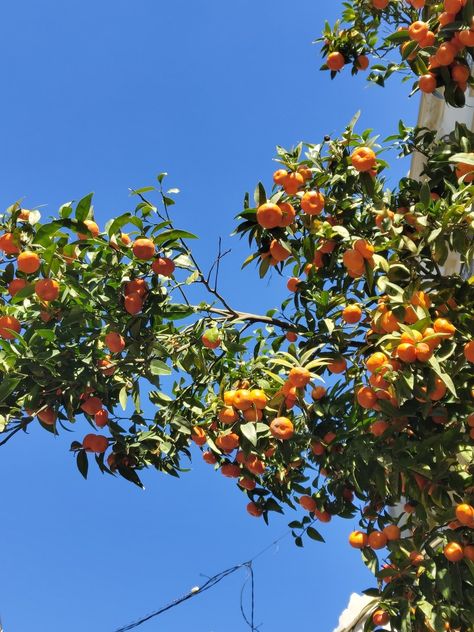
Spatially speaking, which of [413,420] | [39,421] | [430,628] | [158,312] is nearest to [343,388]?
[413,420]

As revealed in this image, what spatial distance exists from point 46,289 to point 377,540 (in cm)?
221

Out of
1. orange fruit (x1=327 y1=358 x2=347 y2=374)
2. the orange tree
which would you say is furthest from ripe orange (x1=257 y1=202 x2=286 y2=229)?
orange fruit (x1=327 y1=358 x2=347 y2=374)

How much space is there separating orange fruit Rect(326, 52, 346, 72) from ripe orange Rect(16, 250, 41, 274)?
382 cm

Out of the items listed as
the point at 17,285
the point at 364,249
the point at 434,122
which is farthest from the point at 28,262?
the point at 434,122

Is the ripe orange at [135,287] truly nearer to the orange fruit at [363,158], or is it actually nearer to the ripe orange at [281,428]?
the ripe orange at [281,428]

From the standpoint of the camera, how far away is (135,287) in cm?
328

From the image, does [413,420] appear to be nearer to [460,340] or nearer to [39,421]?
[460,340]

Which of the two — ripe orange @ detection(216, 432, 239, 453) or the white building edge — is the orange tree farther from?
the white building edge

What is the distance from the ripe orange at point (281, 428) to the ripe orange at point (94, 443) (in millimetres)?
972

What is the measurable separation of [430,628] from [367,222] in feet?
7.41

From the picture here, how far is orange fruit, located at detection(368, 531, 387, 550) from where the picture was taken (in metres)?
3.62

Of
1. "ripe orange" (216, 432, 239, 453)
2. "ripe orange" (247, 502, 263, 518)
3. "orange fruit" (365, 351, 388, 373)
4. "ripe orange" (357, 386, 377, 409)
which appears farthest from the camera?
"ripe orange" (247, 502, 263, 518)

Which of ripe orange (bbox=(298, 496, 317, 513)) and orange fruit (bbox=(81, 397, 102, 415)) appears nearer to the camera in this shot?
orange fruit (bbox=(81, 397, 102, 415))

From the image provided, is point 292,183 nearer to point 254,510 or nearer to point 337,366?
point 337,366
